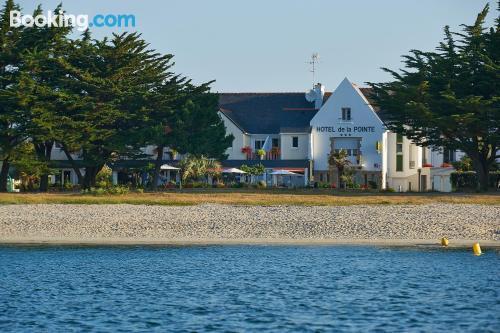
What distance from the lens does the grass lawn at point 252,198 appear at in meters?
63.1

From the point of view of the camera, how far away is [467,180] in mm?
83312

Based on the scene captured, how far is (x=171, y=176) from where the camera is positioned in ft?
330

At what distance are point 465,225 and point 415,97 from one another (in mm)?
25574

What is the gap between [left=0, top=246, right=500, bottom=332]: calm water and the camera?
29.1 metres

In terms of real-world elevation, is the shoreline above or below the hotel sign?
below

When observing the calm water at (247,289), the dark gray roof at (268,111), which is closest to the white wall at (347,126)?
the dark gray roof at (268,111)

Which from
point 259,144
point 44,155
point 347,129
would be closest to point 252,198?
point 44,155

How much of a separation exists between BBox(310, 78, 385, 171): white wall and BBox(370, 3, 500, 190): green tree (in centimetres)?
1948

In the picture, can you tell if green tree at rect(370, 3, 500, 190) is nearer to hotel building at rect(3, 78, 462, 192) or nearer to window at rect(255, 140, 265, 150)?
hotel building at rect(3, 78, 462, 192)

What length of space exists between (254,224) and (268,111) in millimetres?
56777

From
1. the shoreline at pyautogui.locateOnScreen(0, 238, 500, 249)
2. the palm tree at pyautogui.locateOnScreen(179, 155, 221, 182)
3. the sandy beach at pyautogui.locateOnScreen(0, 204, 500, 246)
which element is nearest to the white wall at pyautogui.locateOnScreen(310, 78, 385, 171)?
the palm tree at pyautogui.locateOnScreen(179, 155, 221, 182)

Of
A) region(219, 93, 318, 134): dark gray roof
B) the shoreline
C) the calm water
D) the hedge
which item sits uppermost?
region(219, 93, 318, 134): dark gray roof

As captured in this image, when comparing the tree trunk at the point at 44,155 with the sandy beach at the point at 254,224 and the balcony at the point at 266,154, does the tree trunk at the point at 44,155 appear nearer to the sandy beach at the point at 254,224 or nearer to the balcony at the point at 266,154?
the sandy beach at the point at 254,224

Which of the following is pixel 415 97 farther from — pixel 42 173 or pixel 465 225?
pixel 42 173
